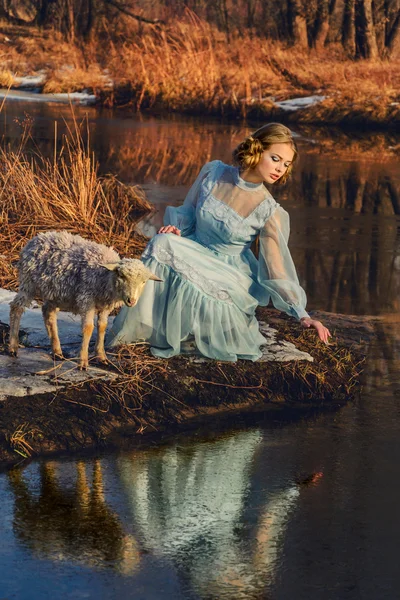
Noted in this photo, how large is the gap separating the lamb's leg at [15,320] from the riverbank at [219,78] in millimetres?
14309

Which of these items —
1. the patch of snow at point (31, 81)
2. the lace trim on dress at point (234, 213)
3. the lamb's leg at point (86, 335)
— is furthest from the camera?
the patch of snow at point (31, 81)

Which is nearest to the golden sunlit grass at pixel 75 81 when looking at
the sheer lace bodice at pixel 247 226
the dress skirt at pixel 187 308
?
the sheer lace bodice at pixel 247 226

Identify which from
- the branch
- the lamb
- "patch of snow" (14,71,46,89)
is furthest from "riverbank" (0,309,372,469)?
the branch

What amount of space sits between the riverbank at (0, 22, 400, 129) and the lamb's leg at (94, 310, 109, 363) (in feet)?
47.0

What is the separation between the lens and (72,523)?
4.24 meters

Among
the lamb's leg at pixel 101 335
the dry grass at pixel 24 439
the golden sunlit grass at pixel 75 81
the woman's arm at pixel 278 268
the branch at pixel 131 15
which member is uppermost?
the branch at pixel 131 15

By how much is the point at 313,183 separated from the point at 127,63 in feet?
26.3

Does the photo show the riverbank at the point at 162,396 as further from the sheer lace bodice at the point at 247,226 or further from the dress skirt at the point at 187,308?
the sheer lace bodice at the point at 247,226

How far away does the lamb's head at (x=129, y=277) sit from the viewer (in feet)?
16.6

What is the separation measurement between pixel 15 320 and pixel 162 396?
2.99 ft

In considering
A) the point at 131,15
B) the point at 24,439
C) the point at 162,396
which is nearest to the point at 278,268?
the point at 162,396

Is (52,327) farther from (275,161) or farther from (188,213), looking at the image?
(275,161)

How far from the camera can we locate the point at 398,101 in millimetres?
19984

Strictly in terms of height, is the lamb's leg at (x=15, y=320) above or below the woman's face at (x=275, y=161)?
below
